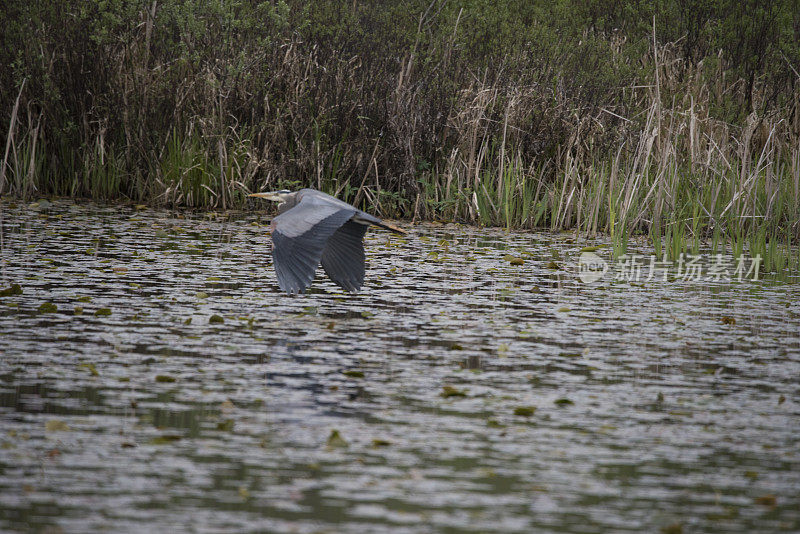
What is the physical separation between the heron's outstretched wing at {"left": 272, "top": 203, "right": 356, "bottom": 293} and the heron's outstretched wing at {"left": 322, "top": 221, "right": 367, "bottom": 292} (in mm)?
415

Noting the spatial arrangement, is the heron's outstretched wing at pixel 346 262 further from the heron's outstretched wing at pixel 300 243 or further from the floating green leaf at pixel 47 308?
the floating green leaf at pixel 47 308

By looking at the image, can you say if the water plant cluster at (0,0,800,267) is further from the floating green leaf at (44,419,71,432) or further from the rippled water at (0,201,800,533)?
the floating green leaf at (44,419,71,432)

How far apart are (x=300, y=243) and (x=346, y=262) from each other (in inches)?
22.7

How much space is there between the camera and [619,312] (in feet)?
18.4

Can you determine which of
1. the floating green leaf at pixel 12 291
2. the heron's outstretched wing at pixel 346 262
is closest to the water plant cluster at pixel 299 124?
the heron's outstretched wing at pixel 346 262

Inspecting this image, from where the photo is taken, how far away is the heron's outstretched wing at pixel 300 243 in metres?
5.28

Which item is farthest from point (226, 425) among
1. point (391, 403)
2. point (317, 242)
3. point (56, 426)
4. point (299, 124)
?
point (299, 124)

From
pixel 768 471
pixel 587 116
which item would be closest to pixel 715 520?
pixel 768 471

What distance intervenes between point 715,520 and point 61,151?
837 cm

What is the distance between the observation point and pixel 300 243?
536 cm

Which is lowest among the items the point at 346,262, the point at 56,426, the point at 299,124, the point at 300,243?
the point at 56,426

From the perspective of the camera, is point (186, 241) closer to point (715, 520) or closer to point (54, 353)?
point (54, 353)

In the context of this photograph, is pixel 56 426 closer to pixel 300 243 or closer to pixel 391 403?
pixel 391 403

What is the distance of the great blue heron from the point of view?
5.30 meters
